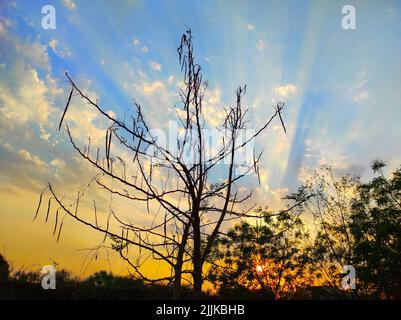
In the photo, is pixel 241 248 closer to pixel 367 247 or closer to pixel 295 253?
pixel 295 253

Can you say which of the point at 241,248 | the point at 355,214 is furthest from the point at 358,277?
the point at 241,248

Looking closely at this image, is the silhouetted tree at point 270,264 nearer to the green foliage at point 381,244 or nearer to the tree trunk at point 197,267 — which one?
the green foliage at point 381,244

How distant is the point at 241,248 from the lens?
31578mm

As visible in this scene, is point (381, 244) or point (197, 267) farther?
point (381, 244)

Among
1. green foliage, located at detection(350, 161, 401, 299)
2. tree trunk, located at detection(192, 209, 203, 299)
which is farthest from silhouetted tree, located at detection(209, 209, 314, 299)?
tree trunk, located at detection(192, 209, 203, 299)

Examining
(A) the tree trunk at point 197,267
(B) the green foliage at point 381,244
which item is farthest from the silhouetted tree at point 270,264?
(A) the tree trunk at point 197,267

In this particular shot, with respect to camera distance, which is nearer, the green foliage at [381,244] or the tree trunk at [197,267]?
the tree trunk at [197,267]

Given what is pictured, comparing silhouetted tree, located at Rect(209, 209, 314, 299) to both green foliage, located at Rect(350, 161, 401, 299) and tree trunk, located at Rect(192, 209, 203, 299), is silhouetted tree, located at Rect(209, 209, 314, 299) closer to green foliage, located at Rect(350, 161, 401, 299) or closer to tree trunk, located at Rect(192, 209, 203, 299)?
green foliage, located at Rect(350, 161, 401, 299)

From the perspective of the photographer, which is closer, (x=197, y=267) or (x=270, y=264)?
(x=197, y=267)

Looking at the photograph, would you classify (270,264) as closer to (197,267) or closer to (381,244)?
(381,244)

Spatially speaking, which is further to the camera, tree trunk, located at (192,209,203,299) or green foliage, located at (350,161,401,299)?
green foliage, located at (350,161,401,299)

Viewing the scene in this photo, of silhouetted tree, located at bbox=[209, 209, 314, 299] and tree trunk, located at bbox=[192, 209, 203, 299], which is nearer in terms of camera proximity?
tree trunk, located at bbox=[192, 209, 203, 299]

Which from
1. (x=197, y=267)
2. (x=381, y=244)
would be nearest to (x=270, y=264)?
(x=381, y=244)
